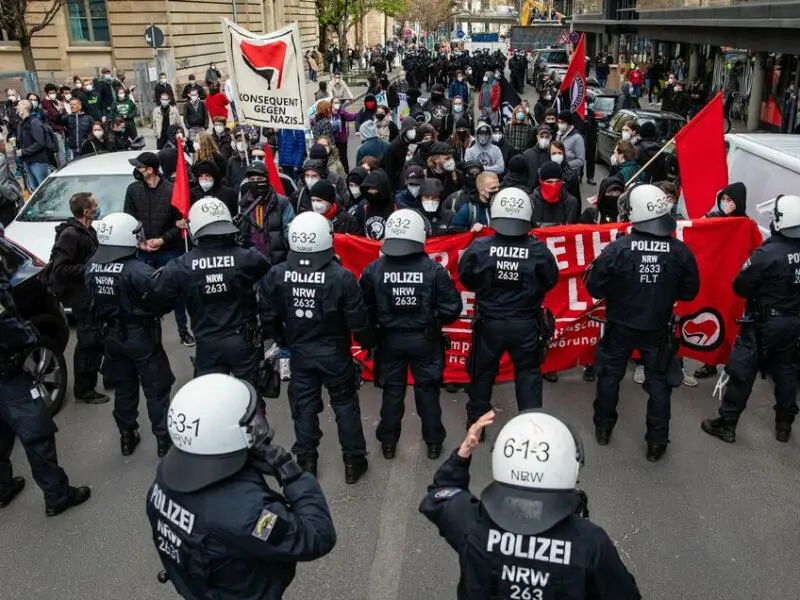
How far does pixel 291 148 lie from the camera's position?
11.6 metres

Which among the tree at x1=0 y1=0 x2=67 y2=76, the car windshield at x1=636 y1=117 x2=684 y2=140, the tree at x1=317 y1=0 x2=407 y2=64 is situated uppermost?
the tree at x1=317 y1=0 x2=407 y2=64

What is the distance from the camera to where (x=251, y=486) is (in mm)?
2607

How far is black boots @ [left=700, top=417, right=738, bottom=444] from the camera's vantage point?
550 cm

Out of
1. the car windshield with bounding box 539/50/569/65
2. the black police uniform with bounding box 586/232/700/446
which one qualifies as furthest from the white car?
the car windshield with bounding box 539/50/569/65

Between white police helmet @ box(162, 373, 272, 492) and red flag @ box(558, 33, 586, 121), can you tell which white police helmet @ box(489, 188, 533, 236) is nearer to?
white police helmet @ box(162, 373, 272, 492)

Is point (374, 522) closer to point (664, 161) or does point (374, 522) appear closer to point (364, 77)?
point (664, 161)

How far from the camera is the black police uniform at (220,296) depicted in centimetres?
499

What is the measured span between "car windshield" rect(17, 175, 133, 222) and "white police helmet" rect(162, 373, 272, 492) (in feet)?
22.8

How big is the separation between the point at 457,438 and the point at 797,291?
2.68 metres

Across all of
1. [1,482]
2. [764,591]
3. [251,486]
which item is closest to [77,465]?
[1,482]

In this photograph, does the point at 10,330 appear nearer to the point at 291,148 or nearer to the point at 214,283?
the point at 214,283

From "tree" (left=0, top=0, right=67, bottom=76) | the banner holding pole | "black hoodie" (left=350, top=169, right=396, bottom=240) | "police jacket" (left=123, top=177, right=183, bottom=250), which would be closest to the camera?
"black hoodie" (left=350, top=169, right=396, bottom=240)

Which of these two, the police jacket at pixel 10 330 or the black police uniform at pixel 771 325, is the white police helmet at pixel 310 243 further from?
the black police uniform at pixel 771 325

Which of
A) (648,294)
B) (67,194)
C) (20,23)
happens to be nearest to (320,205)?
(648,294)
